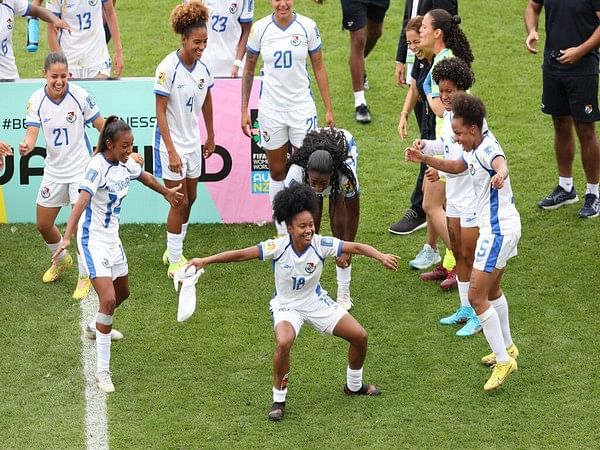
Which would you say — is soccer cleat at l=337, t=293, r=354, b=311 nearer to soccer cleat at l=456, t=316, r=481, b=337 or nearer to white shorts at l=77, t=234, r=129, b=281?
soccer cleat at l=456, t=316, r=481, b=337

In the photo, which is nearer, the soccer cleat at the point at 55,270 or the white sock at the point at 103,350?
the white sock at the point at 103,350

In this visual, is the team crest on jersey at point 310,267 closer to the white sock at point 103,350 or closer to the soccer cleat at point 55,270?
the white sock at point 103,350

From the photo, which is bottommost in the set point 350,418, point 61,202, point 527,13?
point 350,418

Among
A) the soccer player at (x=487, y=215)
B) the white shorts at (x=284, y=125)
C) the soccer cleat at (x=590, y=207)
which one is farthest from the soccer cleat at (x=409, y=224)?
the soccer player at (x=487, y=215)

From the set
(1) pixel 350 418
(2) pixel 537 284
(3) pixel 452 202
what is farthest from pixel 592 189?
(1) pixel 350 418

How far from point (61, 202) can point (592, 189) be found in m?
4.95

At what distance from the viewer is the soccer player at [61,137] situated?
9789 millimetres

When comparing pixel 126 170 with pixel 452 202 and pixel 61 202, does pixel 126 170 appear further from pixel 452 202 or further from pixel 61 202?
pixel 452 202

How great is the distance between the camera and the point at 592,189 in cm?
1118

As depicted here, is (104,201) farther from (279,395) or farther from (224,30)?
(224,30)

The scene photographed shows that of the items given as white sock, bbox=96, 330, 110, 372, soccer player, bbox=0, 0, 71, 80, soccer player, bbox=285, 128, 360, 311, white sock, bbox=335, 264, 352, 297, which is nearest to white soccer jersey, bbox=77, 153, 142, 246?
white sock, bbox=96, 330, 110, 372

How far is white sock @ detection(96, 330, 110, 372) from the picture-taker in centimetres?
856

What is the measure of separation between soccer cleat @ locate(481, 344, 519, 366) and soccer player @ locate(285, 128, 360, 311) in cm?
141

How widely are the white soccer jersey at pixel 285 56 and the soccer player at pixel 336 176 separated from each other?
1.16 meters
